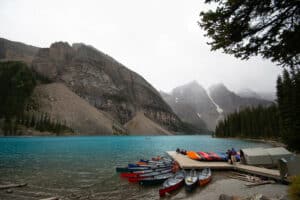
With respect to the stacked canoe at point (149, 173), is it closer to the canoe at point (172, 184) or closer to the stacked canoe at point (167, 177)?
the stacked canoe at point (167, 177)

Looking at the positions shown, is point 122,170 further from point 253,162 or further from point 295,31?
point 295,31

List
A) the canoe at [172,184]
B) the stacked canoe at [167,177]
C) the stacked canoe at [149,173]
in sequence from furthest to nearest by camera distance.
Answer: the stacked canoe at [149,173] → the stacked canoe at [167,177] → the canoe at [172,184]

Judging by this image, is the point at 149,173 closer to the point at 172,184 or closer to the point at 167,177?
the point at 167,177

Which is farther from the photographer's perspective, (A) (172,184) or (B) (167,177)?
(B) (167,177)

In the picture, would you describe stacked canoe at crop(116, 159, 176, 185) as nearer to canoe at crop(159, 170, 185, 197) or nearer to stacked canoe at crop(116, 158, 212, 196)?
stacked canoe at crop(116, 158, 212, 196)

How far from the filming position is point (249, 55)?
26.0ft

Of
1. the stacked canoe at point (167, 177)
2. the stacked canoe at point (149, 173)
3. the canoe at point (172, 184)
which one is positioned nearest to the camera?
the canoe at point (172, 184)

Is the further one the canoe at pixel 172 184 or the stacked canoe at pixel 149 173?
the stacked canoe at pixel 149 173

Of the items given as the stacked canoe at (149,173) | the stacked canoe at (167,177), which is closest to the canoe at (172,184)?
the stacked canoe at (167,177)


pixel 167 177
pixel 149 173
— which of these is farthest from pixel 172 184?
pixel 149 173

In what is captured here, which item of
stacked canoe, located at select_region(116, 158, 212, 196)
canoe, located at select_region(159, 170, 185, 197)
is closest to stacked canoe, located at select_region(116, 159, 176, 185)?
stacked canoe, located at select_region(116, 158, 212, 196)

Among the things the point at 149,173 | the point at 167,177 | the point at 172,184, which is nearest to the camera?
the point at 172,184

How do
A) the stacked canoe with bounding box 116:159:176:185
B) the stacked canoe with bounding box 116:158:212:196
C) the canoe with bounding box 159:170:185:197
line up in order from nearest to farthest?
the canoe with bounding box 159:170:185:197, the stacked canoe with bounding box 116:158:212:196, the stacked canoe with bounding box 116:159:176:185

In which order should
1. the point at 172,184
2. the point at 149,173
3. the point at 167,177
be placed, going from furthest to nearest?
the point at 149,173
the point at 167,177
the point at 172,184
